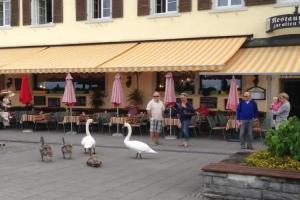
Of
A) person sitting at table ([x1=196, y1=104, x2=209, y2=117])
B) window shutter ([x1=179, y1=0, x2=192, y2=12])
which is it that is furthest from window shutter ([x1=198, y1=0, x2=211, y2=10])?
person sitting at table ([x1=196, y1=104, x2=209, y2=117])

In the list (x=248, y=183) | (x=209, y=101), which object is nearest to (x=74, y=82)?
(x=209, y=101)

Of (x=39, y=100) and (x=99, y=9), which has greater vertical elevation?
(x=99, y=9)

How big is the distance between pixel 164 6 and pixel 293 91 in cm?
604

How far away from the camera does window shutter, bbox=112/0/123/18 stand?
1997 cm

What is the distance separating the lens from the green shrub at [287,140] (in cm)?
788

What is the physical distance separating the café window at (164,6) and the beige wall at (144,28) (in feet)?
1.58

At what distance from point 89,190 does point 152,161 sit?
11.3 ft

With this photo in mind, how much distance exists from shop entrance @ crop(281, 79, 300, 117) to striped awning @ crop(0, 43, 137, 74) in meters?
6.14

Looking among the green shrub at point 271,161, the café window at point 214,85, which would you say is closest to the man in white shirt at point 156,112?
the café window at point 214,85

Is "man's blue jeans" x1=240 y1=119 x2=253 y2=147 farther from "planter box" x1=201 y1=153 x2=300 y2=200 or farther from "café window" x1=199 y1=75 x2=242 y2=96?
"planter box" x1=201 y1=153 x2=300 y2=200

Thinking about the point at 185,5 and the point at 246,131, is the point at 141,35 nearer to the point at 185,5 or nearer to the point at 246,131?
the point at 185,5

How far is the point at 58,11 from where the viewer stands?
2161 centimetres

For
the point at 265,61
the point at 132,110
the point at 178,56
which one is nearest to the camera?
the point at 265,61

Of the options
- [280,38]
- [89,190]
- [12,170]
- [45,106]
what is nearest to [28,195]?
[89,190]
